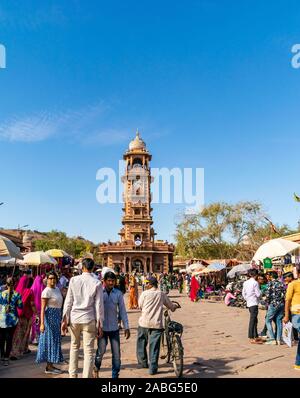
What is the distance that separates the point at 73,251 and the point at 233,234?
52162 mm

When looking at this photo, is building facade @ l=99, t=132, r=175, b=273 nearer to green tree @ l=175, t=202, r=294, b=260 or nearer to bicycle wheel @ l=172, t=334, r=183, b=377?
green tree @ l=175, t=202, r=294, b=260

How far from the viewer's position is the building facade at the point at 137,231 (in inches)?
2591

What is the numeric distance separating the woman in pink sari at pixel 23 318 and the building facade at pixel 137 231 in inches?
2275

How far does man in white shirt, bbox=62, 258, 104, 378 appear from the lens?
5.19 metres

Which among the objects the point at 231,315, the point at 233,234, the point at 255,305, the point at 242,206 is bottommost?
the point at 231,315

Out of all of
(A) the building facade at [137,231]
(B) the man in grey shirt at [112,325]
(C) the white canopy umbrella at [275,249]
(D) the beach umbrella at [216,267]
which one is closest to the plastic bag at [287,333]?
(B) the man in grey shirt at [112,325]

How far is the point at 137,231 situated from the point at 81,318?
62585 millimetres

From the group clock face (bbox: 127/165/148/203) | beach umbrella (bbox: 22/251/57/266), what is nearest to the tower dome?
clock face (bbox: 127/165/148/203)

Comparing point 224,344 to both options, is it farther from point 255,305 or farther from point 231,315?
point 231,315

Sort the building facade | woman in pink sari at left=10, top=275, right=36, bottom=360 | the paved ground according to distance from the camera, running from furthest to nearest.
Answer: the building facade < woman in pink sari at left=10, top=275, right=36, bottom=360 < the paved ground

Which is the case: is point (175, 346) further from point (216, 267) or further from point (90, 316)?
point (216, 267)

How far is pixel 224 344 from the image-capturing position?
8641 mm

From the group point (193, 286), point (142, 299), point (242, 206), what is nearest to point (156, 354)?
point (142, 299)
